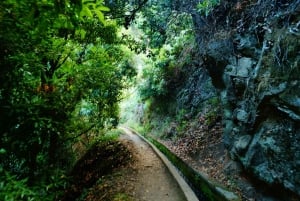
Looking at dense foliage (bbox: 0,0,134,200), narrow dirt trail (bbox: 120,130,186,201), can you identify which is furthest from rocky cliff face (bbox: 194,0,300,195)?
dense foliage (bbox: 0,0,134,200)

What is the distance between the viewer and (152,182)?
8680 mm

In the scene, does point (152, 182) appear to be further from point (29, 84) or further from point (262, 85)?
point (29, 84)

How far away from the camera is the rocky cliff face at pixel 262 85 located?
25.6ft

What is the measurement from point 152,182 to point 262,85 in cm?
422

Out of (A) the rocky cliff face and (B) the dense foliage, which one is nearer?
(B) the dense foliage

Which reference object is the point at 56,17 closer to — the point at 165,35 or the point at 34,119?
the point at 34,119

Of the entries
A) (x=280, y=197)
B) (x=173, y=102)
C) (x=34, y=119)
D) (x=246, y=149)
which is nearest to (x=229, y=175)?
(x=246, y=149)

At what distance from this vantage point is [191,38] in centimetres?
1669

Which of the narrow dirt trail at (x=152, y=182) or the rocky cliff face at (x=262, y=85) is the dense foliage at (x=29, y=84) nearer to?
the narrow dirt trail at (x=152, y=182)

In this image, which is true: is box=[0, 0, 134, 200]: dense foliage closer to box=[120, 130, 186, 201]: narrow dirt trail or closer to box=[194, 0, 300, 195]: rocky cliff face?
box=[120, 130, 186, 201]: narrow dirt trail

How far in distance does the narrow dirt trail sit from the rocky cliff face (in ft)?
8.52

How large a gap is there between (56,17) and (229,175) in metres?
9.29

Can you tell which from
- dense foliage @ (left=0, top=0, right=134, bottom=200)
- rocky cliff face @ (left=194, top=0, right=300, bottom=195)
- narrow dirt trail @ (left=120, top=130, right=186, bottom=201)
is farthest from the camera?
rocky cliff face @ (left=194, top=0, right=300, bottom=195)

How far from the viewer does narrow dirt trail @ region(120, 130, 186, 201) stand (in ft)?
25.2
